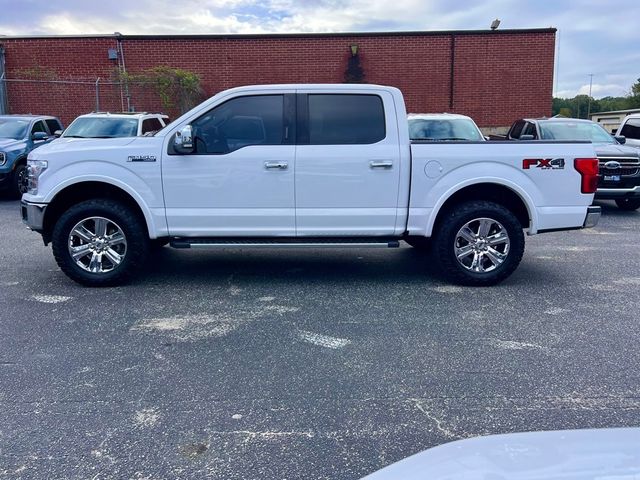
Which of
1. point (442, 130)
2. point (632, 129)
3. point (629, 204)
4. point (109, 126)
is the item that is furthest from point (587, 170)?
point (109, 126)

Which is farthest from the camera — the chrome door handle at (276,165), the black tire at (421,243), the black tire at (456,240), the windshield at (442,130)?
the windshield at (442,130)

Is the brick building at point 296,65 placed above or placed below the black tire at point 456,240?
above

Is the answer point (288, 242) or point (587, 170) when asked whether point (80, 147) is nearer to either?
point (288, 242)

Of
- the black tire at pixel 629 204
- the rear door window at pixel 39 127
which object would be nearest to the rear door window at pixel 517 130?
the black tire at pixel 629 204

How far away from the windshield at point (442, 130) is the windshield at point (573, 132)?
6.99ft

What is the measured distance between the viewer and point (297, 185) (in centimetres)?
600

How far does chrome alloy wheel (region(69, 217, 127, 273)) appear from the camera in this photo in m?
6.12

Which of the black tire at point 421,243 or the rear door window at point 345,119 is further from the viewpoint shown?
the black tire at point 421,243

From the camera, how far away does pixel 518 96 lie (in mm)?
19422

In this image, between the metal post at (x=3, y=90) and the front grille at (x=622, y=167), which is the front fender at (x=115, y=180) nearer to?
the front grille at (x=622, y=167)

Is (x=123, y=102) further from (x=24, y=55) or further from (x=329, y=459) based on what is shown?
(x=329, y=459)

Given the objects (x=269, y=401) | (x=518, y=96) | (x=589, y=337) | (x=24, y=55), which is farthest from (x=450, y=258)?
(x=24, y=55)

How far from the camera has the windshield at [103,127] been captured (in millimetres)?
11914

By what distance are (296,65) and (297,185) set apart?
1429 centimetres
